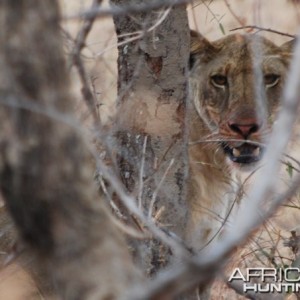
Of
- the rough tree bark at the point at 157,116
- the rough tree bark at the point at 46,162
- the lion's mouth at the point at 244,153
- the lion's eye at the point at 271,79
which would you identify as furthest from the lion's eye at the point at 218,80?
the rough tree bark at the point at 46,162

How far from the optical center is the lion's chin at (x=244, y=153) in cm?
413

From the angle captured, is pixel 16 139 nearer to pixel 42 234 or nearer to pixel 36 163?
pixel 36 163

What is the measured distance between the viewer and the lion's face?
4160 millimetres

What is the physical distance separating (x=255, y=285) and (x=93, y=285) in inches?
94.1

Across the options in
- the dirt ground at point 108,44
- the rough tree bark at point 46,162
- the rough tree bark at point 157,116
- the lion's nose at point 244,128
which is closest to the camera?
the rough tree bark at point 46,162

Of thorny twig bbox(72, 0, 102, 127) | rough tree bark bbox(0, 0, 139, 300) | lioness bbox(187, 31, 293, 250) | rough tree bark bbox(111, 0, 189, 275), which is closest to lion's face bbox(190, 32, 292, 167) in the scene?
lioness bbox(187, 31, 293, 250)

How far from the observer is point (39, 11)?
159 centimetres

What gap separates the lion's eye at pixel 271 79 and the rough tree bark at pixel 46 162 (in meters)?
2.85

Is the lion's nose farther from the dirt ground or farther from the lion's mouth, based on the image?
the dirt ground

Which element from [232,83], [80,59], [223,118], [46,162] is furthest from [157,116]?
[46,162]

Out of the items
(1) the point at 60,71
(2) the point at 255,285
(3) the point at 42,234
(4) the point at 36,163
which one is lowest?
(2) the point at 255,285

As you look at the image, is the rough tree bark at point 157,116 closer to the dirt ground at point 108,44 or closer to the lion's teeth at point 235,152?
the dirt ground at point 108,44

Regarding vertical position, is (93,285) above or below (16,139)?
below

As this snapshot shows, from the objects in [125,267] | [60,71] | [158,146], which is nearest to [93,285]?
[125,267]
